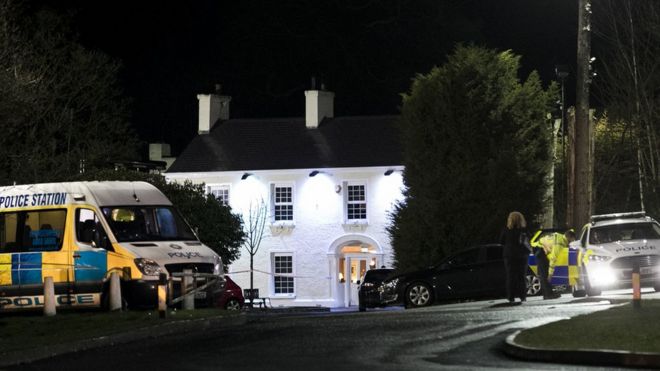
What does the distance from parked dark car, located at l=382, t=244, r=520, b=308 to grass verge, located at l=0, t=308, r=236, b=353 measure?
6785mm

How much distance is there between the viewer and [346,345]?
1897 centimetres

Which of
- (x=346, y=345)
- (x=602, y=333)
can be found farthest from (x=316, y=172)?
(x=602, y=333)

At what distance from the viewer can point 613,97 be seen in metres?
45.5

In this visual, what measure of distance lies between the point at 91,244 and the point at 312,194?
34859mm

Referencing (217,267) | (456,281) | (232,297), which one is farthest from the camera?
(232,297)

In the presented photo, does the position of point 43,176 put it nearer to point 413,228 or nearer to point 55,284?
point 413,228

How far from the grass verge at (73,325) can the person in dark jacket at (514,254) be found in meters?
5.02

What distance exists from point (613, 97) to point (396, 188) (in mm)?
16449

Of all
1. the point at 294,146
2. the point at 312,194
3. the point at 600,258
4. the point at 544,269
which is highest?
the point at 294,146

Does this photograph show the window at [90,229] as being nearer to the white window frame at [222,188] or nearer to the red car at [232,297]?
the red car at [232,297]

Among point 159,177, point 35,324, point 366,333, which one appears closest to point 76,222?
point 35,324

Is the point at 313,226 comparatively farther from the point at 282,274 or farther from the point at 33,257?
the point at 33,257

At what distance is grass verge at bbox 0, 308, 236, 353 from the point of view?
20.9 metres

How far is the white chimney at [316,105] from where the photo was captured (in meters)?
63.1
